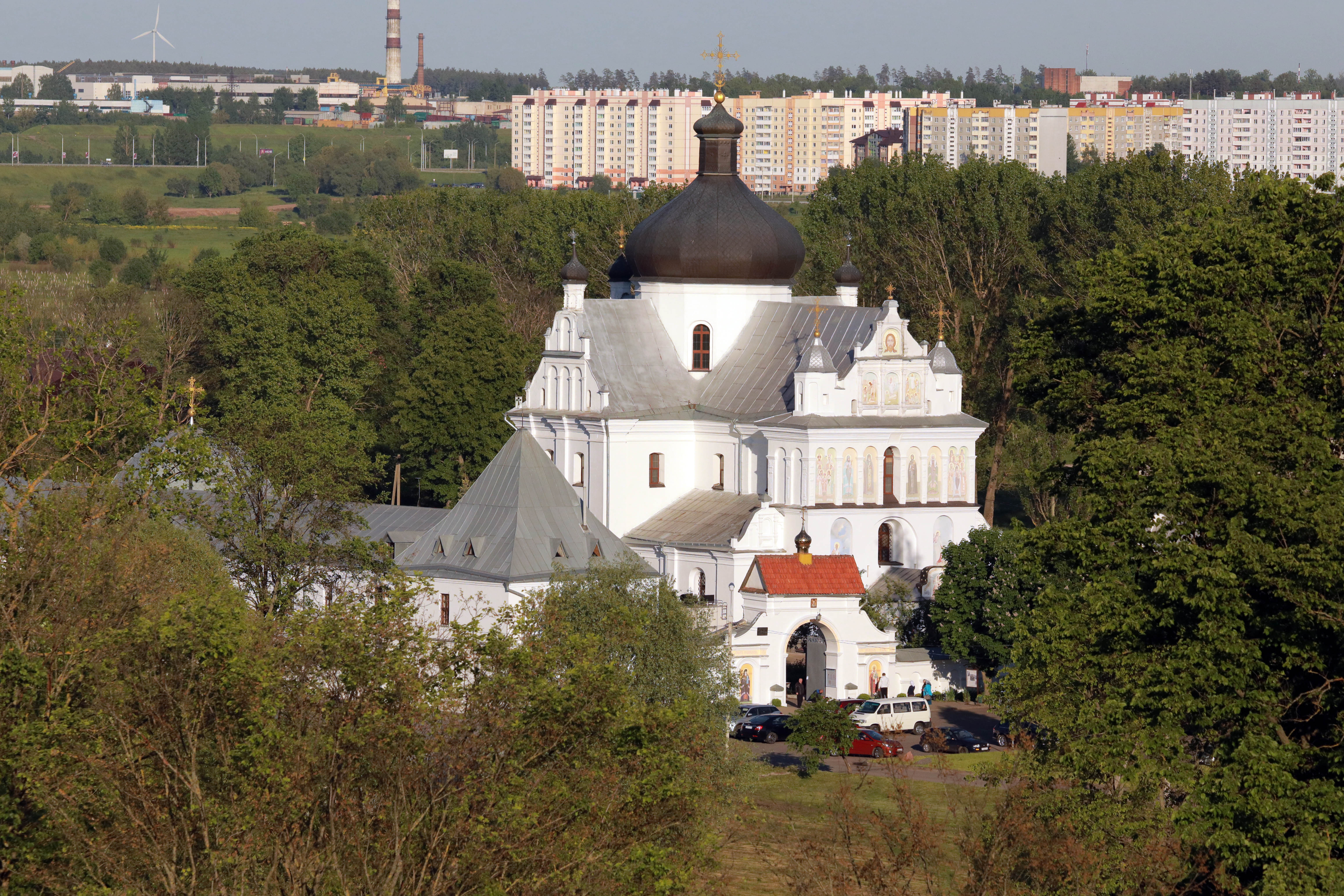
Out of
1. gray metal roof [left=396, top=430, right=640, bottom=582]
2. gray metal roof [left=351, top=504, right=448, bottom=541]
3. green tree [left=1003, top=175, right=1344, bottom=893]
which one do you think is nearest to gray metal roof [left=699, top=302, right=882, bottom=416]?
gray metal roof [left=396, top=430, right=640, bottom=582]

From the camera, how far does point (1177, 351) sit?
31.8 metres

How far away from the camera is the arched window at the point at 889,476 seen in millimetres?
58281

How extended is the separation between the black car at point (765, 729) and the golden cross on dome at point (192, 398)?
1302 cm

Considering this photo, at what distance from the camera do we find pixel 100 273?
12600 centimetres

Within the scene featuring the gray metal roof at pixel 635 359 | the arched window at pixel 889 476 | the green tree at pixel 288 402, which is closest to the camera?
the green tree at pixel 288 402

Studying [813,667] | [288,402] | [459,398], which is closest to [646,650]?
[813,667]

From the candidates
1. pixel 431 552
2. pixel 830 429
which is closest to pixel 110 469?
pixel 431 552

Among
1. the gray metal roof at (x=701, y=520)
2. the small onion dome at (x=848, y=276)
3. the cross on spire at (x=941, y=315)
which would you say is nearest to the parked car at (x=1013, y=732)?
the gray metal roof at (x=701, y=520)

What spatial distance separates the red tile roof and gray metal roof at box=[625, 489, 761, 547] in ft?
7.85

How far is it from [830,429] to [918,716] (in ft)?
30.7

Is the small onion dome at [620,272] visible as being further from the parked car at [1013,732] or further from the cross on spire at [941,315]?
the parked car at [1013,732]

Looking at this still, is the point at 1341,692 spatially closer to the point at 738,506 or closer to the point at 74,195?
the point at 738,506

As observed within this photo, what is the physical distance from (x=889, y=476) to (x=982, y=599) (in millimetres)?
5960

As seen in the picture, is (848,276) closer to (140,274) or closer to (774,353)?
(774,353)
